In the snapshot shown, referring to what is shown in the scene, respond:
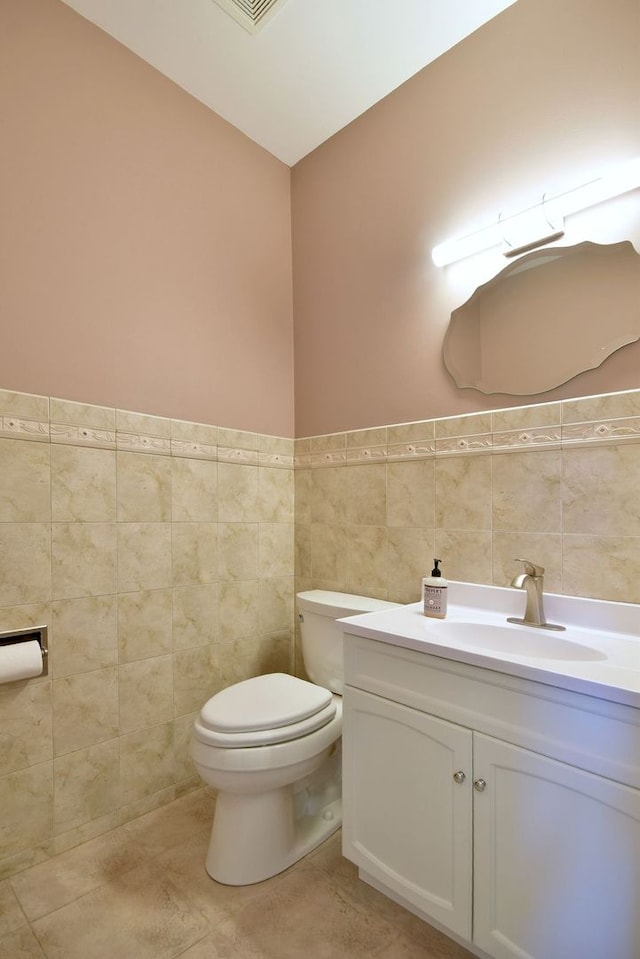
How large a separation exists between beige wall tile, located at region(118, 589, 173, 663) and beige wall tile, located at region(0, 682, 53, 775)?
0.26m

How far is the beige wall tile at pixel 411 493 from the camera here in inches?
67.9

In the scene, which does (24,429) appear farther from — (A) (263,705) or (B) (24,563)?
(A) (263,705)

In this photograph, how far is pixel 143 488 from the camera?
1.70 m

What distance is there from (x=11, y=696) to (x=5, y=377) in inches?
37.2

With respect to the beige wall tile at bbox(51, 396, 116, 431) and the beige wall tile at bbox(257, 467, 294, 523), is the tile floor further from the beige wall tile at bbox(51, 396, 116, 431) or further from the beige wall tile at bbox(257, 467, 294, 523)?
the beige wall tile at bbox(51, 396, 116, 431)

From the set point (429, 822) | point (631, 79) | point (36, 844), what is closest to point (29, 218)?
point (631, 79)

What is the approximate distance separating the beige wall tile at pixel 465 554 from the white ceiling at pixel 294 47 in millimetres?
1776

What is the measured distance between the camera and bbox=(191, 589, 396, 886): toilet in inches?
52.2

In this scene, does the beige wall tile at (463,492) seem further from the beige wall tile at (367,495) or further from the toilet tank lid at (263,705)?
the toilet tank lid at (263,705)

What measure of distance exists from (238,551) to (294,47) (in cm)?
194

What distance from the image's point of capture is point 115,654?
5.28 ft

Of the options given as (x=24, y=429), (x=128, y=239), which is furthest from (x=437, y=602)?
(x=128, y=239)

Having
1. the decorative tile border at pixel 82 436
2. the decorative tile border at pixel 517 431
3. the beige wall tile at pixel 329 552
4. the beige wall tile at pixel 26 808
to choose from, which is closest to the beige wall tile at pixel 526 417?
the decorative tile border at pixel 517 431

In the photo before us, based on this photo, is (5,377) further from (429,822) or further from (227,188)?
(429,822)
